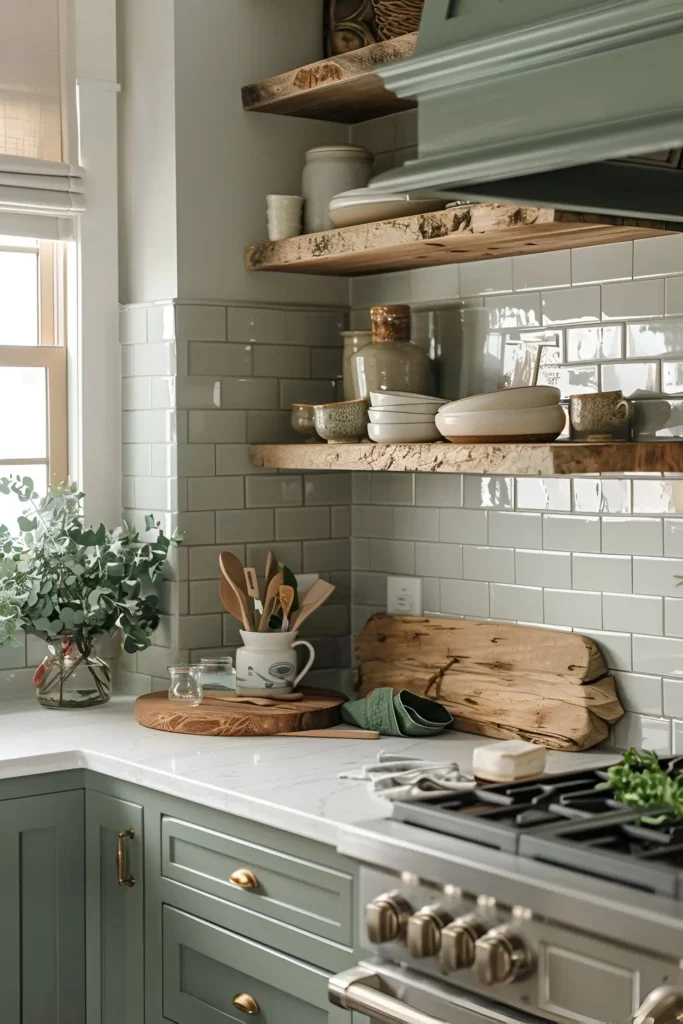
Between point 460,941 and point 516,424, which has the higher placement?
point 516,424

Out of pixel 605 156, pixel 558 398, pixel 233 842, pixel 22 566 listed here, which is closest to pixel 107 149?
pixel 22 566

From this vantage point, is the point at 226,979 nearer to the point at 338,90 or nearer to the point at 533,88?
the point at 533,88

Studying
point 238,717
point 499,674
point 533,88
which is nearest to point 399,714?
point 499,674

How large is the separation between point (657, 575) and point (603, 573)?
0.15m

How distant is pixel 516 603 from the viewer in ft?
10.4

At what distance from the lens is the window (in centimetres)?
353

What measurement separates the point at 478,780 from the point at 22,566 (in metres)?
1.42

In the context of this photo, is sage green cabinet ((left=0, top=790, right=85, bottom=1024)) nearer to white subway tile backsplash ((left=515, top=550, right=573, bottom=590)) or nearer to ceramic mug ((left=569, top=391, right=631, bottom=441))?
white subway tile backsplash ((left=515, top=550, right=573, bottom=590))

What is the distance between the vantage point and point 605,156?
168 cm

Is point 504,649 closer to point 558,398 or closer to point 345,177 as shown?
point 558,398

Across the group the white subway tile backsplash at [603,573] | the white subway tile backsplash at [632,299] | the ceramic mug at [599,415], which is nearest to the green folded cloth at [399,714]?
the white subway tile backsplash at [603,573]

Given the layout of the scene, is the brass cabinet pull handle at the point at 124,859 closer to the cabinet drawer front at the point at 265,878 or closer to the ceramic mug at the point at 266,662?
the cabinet drawer front at the point at 265,878

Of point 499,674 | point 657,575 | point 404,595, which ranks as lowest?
point 499,674

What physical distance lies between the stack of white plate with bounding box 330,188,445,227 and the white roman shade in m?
0.76
